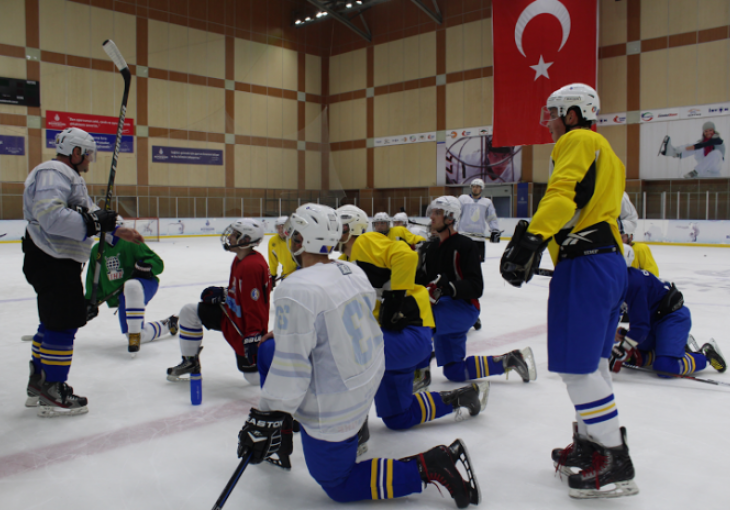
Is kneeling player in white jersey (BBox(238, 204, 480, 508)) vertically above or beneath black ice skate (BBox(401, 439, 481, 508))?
above

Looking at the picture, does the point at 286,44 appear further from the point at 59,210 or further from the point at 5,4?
the point at 59,210

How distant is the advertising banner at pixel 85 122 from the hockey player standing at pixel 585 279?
21526 millimetres

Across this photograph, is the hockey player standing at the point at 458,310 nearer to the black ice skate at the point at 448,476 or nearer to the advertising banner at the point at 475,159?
the black ice skate at the point at 448,476

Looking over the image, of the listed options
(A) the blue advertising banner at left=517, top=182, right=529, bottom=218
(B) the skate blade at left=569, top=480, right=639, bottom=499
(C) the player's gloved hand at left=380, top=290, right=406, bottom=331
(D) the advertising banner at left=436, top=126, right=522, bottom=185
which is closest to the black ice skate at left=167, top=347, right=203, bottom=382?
(C) the player's gloved hand at left=380, top=290, right=406, bottom=331

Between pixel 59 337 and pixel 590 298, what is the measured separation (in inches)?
112

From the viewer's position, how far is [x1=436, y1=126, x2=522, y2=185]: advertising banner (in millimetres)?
22406

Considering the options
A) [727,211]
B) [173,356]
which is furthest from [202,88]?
[173,356]

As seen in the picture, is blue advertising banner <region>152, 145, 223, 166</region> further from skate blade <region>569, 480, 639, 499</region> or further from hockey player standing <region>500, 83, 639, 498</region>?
skate blade <region>569, 480, 639, 499</region>

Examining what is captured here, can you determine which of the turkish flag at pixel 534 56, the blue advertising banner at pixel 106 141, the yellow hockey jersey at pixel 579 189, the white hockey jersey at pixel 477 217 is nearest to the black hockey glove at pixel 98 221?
the yellow hockey jersey at pixel 579 189

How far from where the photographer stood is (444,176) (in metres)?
24.4

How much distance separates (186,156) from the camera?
23734mm

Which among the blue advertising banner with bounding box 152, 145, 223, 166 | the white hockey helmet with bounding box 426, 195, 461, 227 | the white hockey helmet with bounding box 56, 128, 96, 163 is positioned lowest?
the white hockey helmet with bounding box 426, 195, 461, 227

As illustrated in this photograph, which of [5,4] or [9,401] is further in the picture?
[5,4]

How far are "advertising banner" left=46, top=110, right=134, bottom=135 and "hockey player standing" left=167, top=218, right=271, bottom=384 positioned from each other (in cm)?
1950
